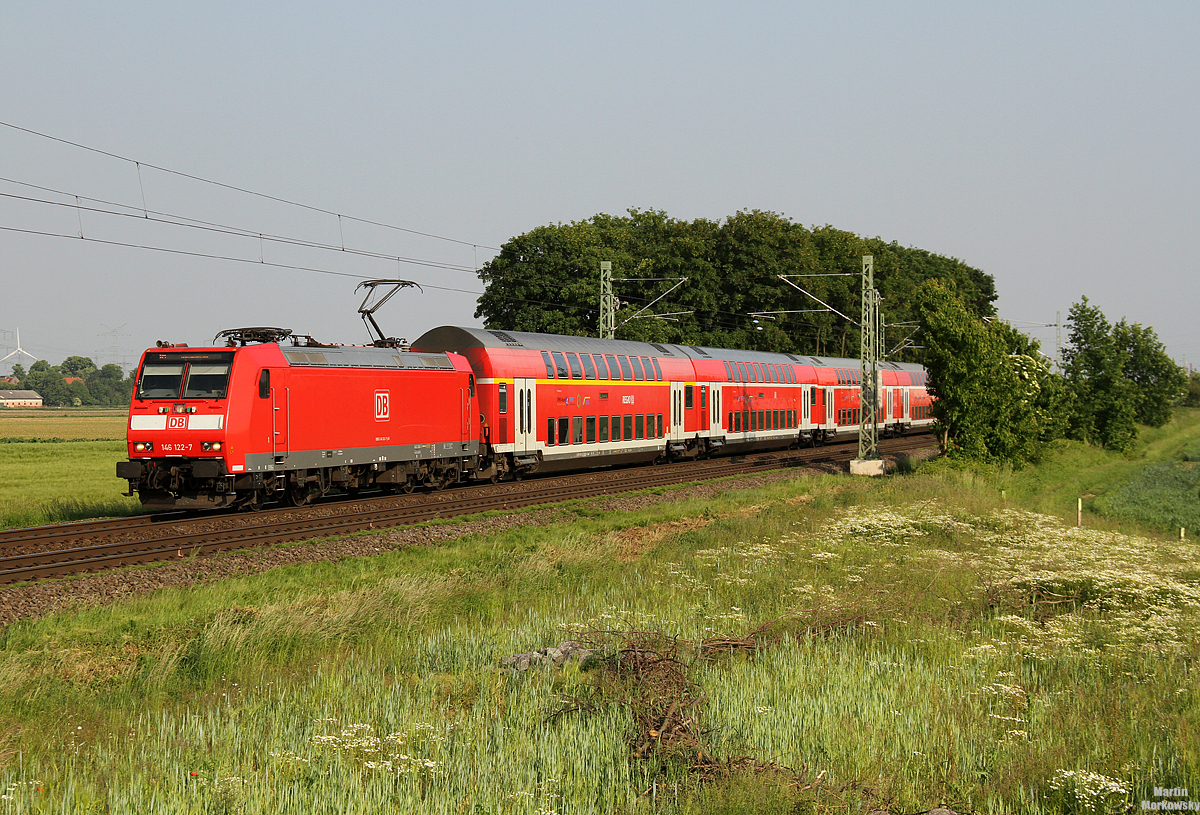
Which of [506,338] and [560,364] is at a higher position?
[506,338]

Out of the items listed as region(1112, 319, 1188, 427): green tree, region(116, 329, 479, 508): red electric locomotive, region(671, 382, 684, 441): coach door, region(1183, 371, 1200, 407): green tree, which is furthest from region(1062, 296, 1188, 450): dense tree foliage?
region(1183, 371, 1200, 407): green tree

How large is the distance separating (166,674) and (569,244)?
6027 centimetres

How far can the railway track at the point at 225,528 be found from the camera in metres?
15.9

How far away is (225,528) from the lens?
19.3 m

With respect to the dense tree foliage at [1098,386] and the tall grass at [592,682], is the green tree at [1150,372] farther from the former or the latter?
the tall grass at [592,682]

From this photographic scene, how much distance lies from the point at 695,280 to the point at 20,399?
156533mm

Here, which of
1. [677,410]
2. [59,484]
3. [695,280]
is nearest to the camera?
[59,484]

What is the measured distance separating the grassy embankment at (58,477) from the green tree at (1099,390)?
189 feet

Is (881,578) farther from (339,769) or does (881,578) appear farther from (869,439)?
(869,439)

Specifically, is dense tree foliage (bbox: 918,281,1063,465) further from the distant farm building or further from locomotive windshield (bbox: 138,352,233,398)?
the distant farm building

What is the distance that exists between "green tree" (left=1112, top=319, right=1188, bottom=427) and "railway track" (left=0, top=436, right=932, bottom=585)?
66829mm

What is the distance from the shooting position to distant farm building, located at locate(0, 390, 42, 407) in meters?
167

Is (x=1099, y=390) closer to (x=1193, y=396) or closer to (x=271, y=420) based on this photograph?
(x=271, y=420)

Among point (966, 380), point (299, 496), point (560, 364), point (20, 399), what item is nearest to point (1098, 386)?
point (966, 380)
